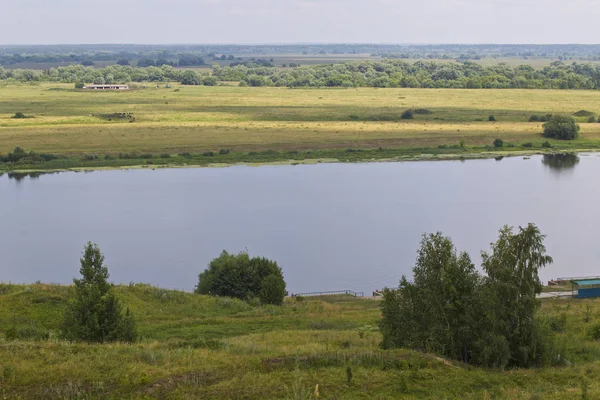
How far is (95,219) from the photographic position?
35344 millimetres

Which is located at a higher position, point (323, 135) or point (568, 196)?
point (323, 135)

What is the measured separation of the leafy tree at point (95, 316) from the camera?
14219mm

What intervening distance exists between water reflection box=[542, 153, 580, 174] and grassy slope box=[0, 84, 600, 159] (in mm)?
4083

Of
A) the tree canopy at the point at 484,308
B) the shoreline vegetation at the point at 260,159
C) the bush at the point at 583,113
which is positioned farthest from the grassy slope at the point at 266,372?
the bush at the point at 583,113

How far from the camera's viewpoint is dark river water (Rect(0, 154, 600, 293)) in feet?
92.7

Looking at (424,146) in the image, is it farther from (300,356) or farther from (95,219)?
(300,356)

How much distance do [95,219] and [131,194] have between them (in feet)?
17.2

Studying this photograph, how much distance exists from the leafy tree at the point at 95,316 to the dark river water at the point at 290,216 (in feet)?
36.6

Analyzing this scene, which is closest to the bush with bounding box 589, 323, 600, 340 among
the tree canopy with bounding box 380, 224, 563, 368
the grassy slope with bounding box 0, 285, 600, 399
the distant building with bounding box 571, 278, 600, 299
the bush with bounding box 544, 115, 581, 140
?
the grassy slope with bounding box 0, 285, 600, 399

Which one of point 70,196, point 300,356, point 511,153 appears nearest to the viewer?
point 300,356

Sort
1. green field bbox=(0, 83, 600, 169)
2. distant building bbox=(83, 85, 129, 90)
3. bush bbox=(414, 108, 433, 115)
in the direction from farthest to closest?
distant building bbox=(83, 85, 129, 90) < bush bbox=(414, 108, 433, 115) < green field bbox=(0, 83, 600, 169)

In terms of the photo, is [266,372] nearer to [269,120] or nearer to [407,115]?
[269,120]

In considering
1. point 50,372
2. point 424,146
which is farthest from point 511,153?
point 50,372

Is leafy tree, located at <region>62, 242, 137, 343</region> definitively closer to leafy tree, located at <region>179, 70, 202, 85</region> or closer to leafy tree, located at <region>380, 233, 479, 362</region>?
leafy tree, located at <region>380, 233, 479, 362</region>
